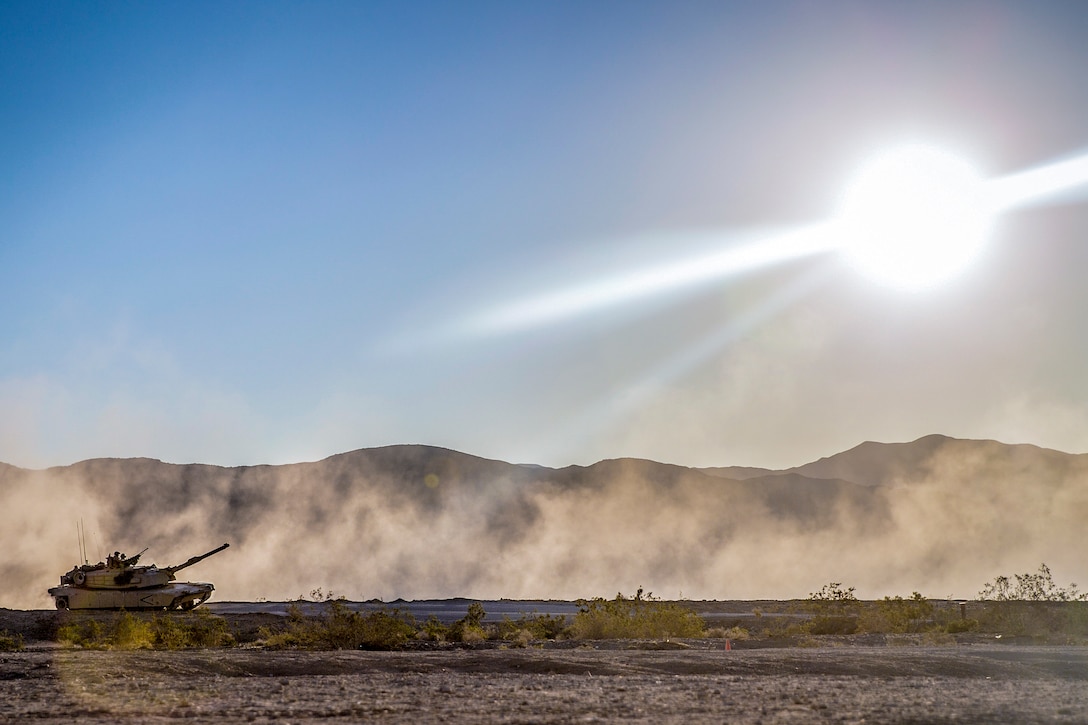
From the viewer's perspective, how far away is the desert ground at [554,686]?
10.6 m

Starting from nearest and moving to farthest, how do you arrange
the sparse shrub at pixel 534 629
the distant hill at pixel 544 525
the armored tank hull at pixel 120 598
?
the sparse shrub at pixel 534 629 < the armored tank hull at pixel 120 598 < the distant hill at pixel 544 525

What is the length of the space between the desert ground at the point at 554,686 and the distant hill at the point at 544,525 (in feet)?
226

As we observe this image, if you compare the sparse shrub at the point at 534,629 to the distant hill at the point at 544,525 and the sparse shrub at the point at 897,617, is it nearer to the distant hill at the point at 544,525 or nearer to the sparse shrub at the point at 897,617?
the sparse shrub at the point at 897,617

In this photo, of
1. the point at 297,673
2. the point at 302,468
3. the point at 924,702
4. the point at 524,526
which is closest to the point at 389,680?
the point at 297,673

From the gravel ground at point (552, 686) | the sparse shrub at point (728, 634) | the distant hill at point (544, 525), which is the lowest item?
the gravel ground at point (552, 686)

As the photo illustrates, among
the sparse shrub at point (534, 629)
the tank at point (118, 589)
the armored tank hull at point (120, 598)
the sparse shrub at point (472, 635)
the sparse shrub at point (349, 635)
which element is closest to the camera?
the sparse shrub at point (349, 635)

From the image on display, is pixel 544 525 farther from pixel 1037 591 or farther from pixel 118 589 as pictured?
pixel 1037 591

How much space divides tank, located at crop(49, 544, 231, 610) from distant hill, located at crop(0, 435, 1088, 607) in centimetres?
4074

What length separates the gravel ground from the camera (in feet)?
34.6

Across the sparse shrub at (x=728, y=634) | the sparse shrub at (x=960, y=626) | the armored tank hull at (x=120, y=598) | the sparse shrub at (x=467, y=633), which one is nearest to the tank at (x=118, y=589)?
the armored tank hull at (x=120, y=598)

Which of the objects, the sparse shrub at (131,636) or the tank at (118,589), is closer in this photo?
the sparse shrub at (131,636)

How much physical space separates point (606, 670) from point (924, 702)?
611 cm

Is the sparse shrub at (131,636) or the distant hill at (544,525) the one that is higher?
the distant hill at (544,525)

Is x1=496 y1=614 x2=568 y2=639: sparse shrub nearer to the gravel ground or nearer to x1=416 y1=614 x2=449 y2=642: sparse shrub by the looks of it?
x1=416 y1=614 x2=449 y2=642: sparse shrub
